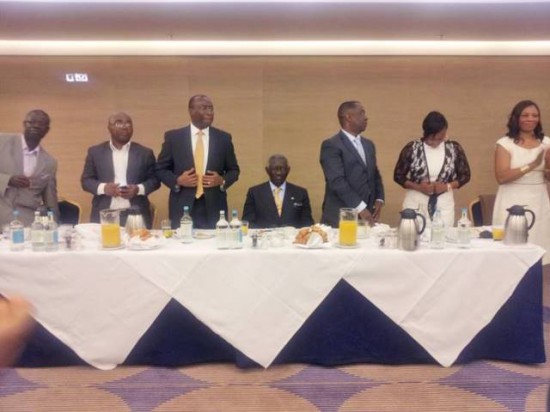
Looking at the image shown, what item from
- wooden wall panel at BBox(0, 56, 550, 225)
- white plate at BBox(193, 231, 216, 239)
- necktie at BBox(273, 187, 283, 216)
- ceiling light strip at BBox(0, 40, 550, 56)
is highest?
ceiling light strip at BBox(0, 40, 550, 56)

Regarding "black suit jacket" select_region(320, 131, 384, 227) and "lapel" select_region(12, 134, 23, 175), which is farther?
"lapel" select_region(12, 134, 23, 175)

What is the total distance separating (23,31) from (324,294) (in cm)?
383

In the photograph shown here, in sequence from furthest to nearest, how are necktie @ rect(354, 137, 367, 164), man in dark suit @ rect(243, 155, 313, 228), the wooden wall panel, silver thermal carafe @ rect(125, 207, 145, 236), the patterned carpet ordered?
1. the wooden wall panel
2. man in dark suit @ rect(243, 155, 313, 228)
3. necktie @ rect(354, 137, 367, 164)
4. silver thermal carafe @ rect(125, 207, 145, 236)
5. the patterned carpet

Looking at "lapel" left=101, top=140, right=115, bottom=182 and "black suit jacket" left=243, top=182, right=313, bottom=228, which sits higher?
"lapel" left=101, top=140, right=115, bottom=182

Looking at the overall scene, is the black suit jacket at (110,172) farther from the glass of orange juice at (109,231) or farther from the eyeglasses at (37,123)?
the glass of orange juice at (109,231)

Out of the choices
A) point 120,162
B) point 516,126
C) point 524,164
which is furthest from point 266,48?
point 524,164

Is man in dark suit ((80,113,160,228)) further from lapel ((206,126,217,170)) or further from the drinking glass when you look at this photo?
the drinking glass

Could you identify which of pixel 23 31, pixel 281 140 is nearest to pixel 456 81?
pixel 281 140

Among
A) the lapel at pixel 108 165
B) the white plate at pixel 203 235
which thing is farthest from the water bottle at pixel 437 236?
the lapel at pixel 108 165

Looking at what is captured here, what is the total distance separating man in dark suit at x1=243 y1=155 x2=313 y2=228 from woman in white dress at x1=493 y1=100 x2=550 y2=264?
4.69 ft

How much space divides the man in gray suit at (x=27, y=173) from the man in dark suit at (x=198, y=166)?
783 mm

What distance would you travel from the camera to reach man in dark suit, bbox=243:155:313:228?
4.13 m

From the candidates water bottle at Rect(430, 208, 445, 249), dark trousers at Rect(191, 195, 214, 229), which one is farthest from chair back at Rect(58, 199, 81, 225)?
water bottle at Rect(430, 208, 445, 249)

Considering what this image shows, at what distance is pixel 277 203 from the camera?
416 centimetres
